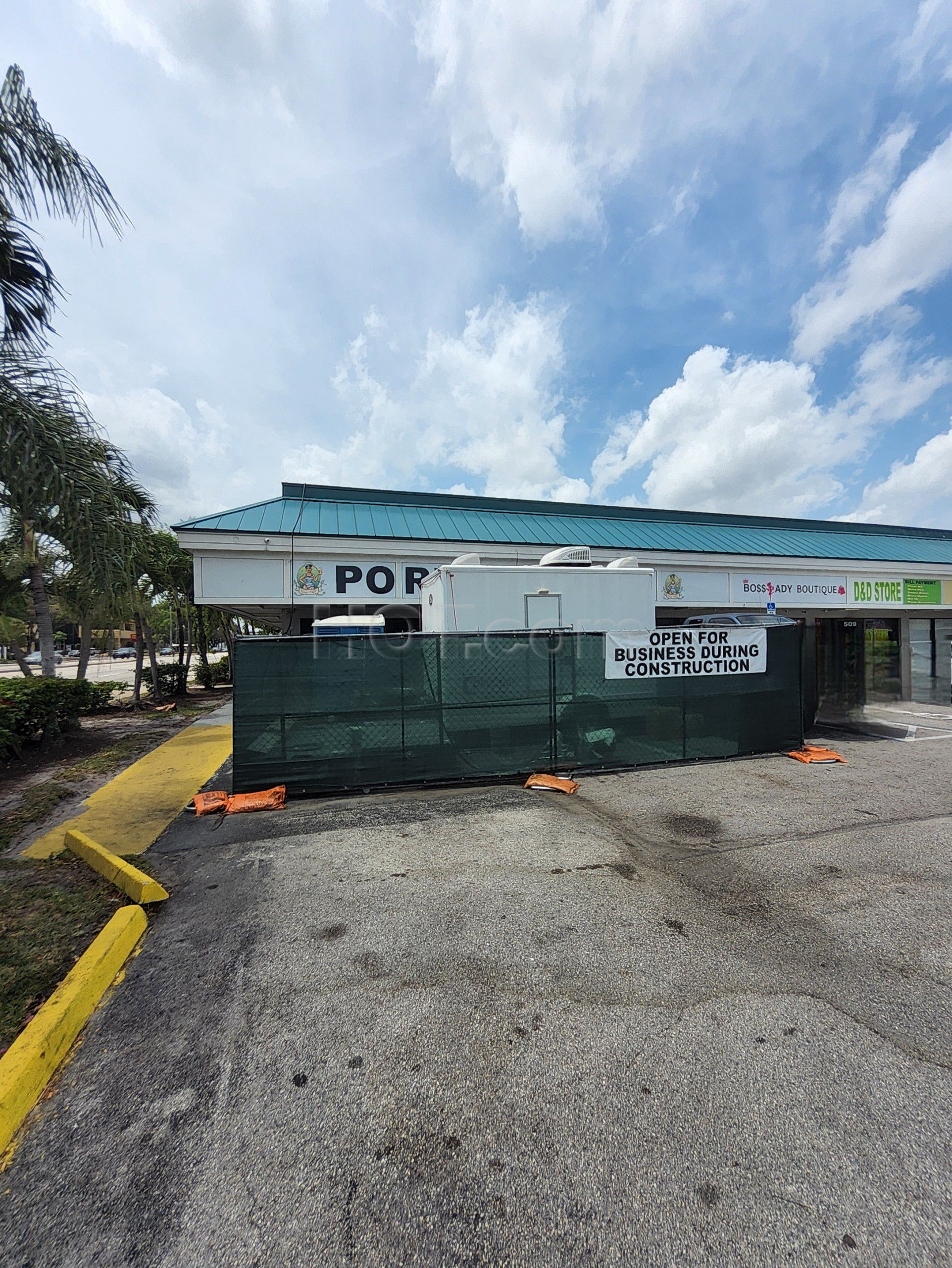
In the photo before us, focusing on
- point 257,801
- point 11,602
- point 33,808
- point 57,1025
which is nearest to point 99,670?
point 11,602

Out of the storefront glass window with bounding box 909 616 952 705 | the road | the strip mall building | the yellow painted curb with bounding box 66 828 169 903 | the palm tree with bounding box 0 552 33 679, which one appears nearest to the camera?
the yellow painted curb with bounding box 66 828 169 903

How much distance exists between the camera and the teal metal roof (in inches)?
502

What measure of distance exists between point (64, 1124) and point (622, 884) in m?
3.68

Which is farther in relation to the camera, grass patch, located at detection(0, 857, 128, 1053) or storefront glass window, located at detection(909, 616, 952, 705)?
storefront glass window, located at detection(909, 616, 952, 705)

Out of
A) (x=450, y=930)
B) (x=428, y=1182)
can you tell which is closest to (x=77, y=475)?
(x=450, y=930)

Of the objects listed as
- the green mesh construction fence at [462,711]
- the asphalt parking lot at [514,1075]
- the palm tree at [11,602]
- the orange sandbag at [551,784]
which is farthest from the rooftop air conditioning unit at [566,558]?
the palm tree at [11,602]

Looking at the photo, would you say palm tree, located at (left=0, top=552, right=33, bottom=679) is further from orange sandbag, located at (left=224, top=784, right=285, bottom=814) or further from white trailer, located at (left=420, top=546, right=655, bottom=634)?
white trailer, located at (left=420, top=546, right=655, bottom=634)

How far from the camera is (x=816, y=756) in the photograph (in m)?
8.64

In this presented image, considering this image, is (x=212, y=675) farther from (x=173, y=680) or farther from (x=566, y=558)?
(x=566, y=558)

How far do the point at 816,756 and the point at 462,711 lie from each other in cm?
597

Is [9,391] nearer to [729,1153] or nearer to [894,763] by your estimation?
[729,1153]

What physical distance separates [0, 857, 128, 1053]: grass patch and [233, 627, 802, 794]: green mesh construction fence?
219cm

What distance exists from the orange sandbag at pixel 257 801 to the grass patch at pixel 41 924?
1.63 meters

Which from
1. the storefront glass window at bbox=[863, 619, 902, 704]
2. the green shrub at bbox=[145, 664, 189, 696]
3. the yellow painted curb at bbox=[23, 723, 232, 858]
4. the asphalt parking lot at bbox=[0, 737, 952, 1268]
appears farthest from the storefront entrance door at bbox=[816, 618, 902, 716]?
the green shrub at bbox=[145, 664, 189, 696]
